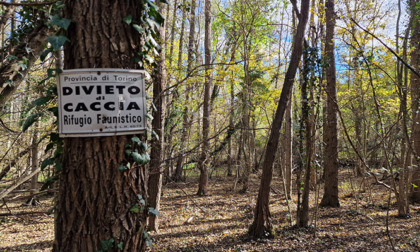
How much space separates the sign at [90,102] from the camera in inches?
55.8

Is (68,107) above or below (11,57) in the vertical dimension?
below

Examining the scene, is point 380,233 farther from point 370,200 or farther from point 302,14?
point 302,14

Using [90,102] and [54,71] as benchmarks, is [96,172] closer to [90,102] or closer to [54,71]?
[90,102]

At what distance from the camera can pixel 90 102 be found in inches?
56.2

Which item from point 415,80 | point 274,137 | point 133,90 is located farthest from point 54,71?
point 415,80

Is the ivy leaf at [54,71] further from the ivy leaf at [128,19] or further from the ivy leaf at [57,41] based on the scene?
the ivy leaf at [128,19]

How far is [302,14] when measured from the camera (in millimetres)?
5012

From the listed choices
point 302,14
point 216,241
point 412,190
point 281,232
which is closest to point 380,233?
point 281,232

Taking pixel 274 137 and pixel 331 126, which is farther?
pixel 331 126

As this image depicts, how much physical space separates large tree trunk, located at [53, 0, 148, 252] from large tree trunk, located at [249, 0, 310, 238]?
4187mm

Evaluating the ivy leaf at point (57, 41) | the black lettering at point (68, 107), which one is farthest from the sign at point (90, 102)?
the ivy leaf at point (57, 41)

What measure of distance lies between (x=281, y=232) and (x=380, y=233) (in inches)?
82.4

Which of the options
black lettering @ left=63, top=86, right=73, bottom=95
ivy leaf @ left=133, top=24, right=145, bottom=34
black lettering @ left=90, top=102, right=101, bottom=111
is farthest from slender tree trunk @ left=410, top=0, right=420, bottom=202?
black lettering @ left=63, top=86, right=73, bottom=95

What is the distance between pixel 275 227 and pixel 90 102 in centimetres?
614
